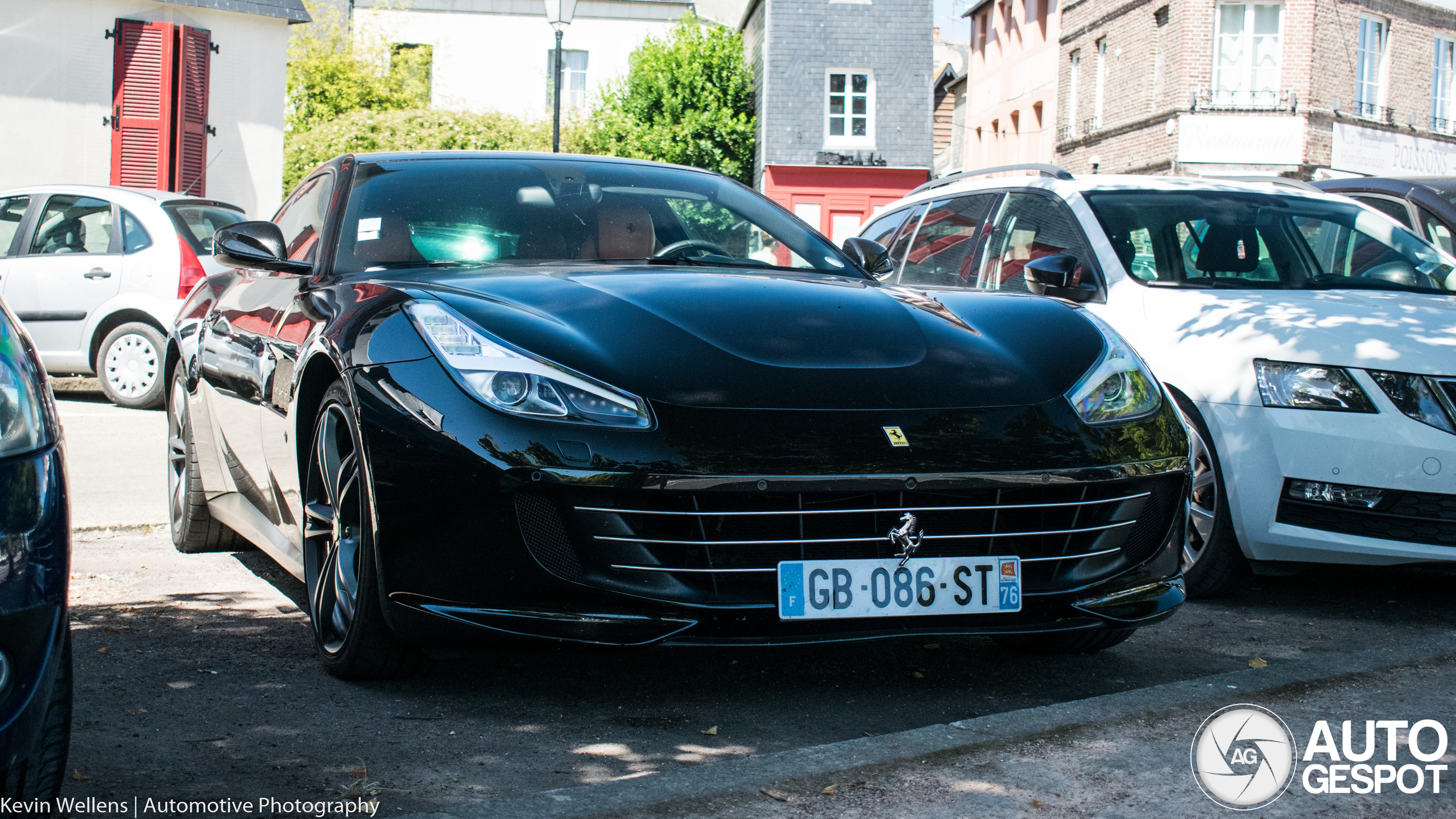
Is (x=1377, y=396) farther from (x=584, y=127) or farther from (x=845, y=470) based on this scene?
(x=584, y=127)

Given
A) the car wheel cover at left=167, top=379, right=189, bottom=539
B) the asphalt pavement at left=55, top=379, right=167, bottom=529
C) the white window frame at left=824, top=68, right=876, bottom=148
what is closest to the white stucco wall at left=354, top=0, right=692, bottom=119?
the white window frame at left=824, top=68, right=876, bottom=148

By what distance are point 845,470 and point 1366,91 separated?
2819cm

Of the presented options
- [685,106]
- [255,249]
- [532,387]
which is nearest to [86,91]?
[685,106]

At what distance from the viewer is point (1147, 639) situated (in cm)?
439

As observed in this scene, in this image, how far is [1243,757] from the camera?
10.0 ft

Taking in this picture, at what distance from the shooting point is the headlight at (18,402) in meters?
2.20

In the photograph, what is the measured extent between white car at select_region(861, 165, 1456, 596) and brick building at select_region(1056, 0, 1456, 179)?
2226cm

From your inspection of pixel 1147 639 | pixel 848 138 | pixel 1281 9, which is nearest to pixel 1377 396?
pixel 1147 639

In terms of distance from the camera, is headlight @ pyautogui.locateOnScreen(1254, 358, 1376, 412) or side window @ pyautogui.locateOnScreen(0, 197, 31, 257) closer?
headlight @ pyautogui.locateOnScreen(1254, 358, 1376, 412)

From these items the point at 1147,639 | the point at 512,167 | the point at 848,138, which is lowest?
the point at 1147,639

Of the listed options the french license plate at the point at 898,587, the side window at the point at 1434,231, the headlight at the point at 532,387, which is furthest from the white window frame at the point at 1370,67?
the headlight at the point at 532,387

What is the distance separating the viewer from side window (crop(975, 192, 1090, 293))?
5.93 m

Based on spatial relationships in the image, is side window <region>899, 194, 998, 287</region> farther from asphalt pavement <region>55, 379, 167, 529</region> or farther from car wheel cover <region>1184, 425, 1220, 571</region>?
asphalt pavement <region>55, 379, 167, 529</region>

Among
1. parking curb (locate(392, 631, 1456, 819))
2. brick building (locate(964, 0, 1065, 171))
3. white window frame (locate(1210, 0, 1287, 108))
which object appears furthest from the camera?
brick building (locate(964, 0, 1065, 171))
